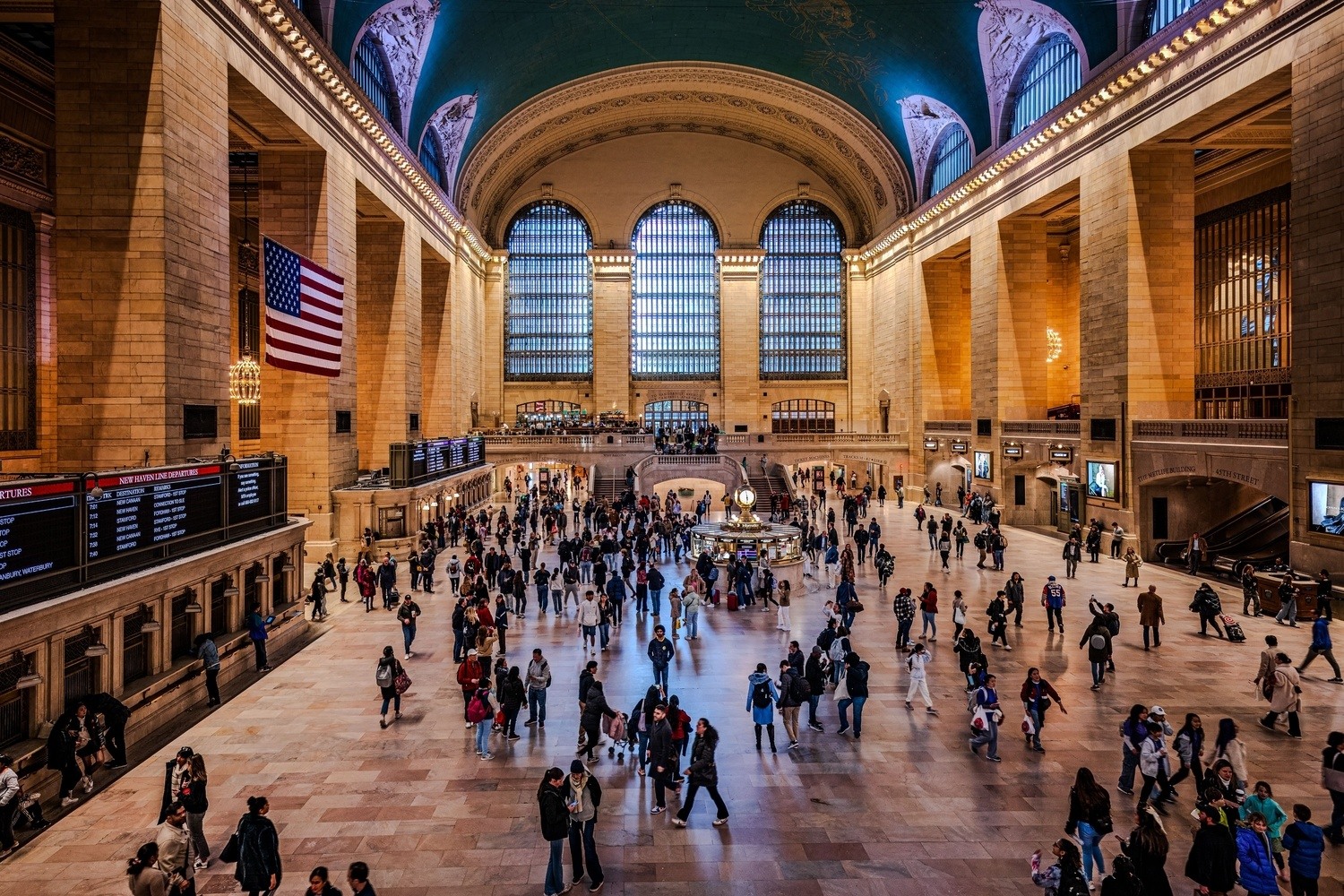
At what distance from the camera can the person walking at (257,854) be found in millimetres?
5469

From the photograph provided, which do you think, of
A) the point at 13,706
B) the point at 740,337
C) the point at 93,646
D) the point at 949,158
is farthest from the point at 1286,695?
the point at 740,337

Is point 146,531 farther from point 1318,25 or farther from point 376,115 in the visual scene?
point 1318,25

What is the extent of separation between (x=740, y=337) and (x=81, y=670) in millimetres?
40280

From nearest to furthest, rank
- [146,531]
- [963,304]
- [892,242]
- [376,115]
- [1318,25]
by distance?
[146,531]
[1318,25]
[376,115]
[963,304]
[892,242]

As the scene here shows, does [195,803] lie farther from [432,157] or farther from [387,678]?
[432,157]

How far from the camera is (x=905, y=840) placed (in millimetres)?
6648

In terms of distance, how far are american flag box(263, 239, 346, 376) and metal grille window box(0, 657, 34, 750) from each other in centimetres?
874

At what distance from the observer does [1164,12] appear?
19625mm

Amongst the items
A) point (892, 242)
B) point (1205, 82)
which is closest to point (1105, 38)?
point (1205, 82)

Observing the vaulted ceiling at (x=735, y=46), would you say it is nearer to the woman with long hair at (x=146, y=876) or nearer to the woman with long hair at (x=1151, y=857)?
the woman with long hair at (x=146, y=876)

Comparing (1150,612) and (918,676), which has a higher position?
(1150,612)

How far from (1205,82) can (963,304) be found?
60.8ft

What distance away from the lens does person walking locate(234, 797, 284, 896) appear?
5469 millimetres

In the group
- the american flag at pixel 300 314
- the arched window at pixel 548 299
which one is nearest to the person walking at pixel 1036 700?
the american flag at pixel 300 314
